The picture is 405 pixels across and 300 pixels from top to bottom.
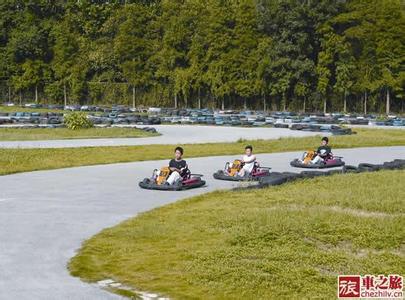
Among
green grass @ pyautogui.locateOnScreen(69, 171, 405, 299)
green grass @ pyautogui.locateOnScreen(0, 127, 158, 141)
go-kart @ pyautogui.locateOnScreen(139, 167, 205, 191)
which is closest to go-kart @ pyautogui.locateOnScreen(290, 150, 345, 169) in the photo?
go-kart @ pyautogui.locateOnScreen(139, 167, 205, 191)

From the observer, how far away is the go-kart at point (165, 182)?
48.5 ft

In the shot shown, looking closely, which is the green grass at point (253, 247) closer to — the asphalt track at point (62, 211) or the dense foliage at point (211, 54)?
the asphalt track at point (62, 211)

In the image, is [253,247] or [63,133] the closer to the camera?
[253,247]

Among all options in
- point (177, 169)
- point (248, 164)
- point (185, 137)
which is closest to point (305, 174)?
point (248, 164)

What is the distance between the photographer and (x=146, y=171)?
18328mm

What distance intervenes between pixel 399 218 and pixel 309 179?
18.0 feet

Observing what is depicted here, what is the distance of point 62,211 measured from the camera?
39.0 feet

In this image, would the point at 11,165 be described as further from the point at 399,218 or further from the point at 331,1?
the point at 331,1

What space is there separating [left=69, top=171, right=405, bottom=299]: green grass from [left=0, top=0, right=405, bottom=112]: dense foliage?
37.4 metres

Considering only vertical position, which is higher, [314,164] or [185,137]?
[185,137]

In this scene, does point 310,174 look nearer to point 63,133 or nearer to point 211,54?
point 63,133

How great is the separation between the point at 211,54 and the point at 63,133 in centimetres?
2482

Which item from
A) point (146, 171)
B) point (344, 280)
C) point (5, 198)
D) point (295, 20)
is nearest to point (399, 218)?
point (344, 280)

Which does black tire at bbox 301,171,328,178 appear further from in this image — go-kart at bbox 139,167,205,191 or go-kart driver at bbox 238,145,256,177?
go-kart at bbox 139,167,205,191
